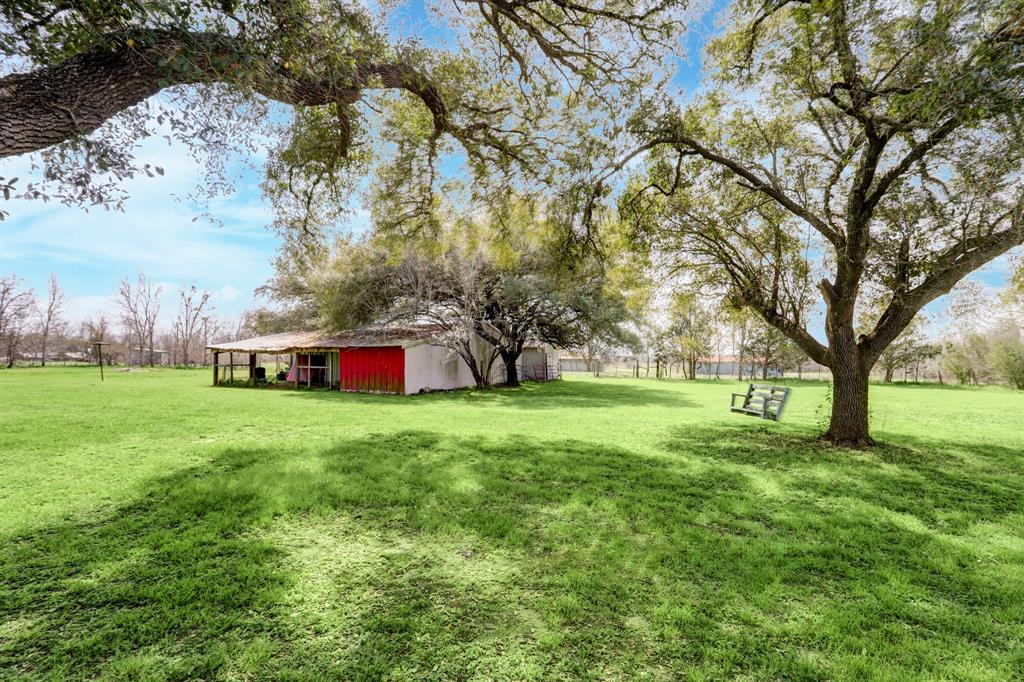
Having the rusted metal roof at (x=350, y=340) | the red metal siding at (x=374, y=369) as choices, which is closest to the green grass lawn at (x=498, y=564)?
the red metal siding at (x=374, y=369)

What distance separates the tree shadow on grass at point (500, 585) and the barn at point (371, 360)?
16138 mm

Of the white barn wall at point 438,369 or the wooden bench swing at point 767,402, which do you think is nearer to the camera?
the wooden bench swing at point 767,402

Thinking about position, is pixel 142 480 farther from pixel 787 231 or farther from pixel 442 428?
pixel 787 231

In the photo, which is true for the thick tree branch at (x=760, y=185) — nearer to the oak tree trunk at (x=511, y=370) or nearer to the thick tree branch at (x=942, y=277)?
the thick tree branch at (x=942, y=277)

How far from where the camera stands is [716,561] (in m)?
3.83

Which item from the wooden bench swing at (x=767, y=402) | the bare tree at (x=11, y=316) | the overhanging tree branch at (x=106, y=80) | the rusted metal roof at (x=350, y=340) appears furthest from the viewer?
the bare tree at (x=11, y=316)

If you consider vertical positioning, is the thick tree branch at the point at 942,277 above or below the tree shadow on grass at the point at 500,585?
above

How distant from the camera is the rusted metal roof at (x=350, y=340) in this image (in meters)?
22.4

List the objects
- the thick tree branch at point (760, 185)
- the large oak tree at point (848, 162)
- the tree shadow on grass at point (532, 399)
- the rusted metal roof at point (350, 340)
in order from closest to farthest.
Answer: the large oak tree at point (848, 162) < the thick tree branch at point (760, 185) < the tree shadow on grass at point (532, 399) < the rusted metal roof at point (350, 340)

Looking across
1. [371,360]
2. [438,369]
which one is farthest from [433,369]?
[371,360]

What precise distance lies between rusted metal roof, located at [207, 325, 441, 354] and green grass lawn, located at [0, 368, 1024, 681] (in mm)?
14473

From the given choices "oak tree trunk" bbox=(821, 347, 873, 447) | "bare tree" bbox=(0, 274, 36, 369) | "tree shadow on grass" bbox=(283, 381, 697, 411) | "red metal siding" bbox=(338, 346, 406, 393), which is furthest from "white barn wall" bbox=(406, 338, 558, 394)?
"bare tree" bbox=(0, 274, 36, 369)

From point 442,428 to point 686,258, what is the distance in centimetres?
736

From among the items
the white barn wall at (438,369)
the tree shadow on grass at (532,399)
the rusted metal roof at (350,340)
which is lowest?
the tree shadow on grass at (532,399)
